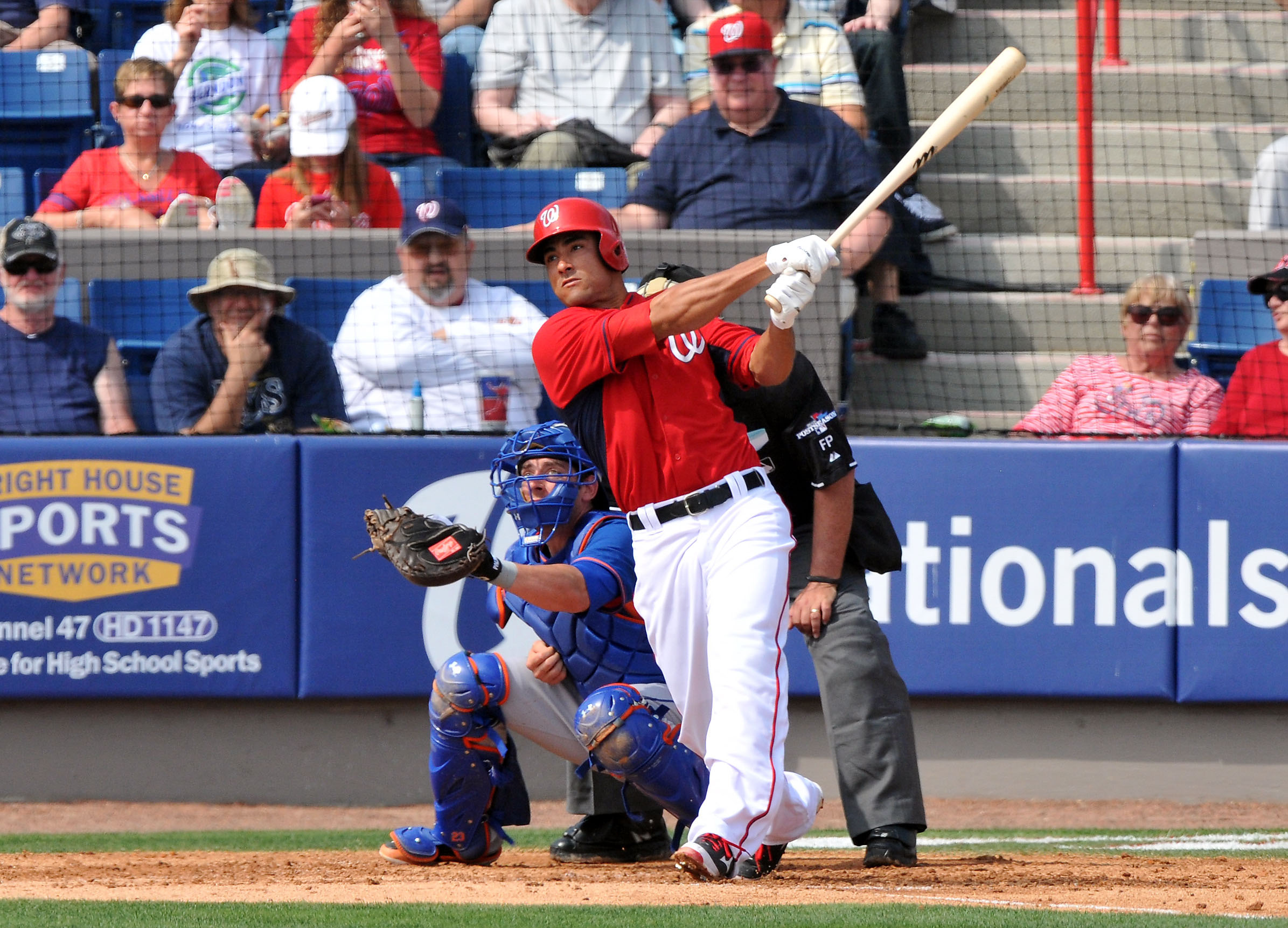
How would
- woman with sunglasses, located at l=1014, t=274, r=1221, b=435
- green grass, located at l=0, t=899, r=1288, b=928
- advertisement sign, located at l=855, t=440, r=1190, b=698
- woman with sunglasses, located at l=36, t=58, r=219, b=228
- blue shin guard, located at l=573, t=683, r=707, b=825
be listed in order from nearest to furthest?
1. green grass, located at l=0, t=899, r=1288, b=928
2. blue shin guard, located at l=573, t=683, r=707, b=825
3. advertisement sign, located at l=855, t=440, r=1190, b=698
4. woman with sunglasses, located at l=1014, t=274, r=1221, b=435
5. woman with sunglasses, located at l=36, t=58, r=219, b=228

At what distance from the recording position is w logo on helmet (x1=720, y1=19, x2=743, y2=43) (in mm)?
6676

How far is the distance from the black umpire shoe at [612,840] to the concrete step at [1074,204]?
14.5 feet

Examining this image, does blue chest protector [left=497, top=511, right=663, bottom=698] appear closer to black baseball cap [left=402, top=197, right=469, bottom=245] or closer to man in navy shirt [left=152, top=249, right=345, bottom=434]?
man in navy shirt [left=152, top=249, right=345, bottom=434]

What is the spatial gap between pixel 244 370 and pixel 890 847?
3.28 meters

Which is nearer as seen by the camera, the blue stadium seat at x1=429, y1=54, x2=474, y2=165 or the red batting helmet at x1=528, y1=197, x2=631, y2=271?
the red batting helmet at x1=528, y1=197, x2=631, y2=271

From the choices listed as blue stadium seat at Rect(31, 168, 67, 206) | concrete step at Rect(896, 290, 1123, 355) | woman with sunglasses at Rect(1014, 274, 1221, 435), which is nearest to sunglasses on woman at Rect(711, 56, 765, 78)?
concrete step at Rect(896, 290, 1123, 355)

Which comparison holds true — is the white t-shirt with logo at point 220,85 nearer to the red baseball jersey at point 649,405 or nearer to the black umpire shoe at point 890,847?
the red baseball jersey at point 649,405

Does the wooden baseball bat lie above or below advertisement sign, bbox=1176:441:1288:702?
above

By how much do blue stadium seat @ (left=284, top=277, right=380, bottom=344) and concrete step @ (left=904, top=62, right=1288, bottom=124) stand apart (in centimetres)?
329

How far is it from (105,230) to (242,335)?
938 mm

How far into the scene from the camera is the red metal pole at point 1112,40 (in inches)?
330

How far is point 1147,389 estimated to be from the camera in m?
6.05

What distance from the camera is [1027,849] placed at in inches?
185

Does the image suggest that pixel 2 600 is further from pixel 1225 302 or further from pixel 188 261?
pixel 1225 302
